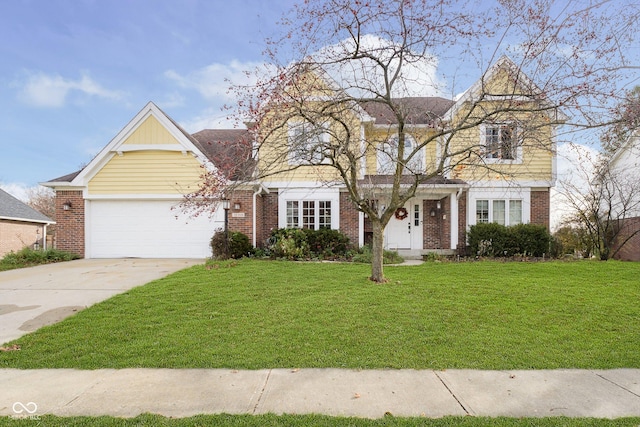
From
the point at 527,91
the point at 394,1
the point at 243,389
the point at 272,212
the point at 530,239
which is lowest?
the point at 243,389

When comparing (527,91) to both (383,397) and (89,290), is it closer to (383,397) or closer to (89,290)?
(383,397)

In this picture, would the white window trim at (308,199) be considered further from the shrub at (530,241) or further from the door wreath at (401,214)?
the shrub at (530,241)

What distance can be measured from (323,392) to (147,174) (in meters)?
12.1

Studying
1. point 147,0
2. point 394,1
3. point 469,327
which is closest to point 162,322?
point 469,327

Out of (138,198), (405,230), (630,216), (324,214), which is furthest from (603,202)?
(138,198)

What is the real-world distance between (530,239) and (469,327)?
908 cm

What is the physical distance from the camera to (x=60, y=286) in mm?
7613

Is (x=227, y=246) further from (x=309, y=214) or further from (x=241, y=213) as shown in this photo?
(x=309, y=214)

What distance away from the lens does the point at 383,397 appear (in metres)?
3.06

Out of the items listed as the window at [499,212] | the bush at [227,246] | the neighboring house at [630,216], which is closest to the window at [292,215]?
the bush at [227,246]

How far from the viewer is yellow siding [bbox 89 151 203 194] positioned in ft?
41.4

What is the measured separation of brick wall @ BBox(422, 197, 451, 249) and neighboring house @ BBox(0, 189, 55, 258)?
21467 mm

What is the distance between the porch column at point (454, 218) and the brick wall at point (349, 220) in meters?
3.70

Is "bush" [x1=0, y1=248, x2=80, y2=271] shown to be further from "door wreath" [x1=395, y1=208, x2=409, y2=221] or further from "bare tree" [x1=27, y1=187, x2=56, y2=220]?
"bare tree" [x1=27, y1=187, x2=56, y2=220]
